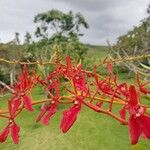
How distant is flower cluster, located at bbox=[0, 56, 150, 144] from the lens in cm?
108

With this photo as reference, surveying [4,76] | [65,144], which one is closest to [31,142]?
[65,144]

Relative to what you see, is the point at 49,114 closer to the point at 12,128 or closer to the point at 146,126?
the point at 12,128

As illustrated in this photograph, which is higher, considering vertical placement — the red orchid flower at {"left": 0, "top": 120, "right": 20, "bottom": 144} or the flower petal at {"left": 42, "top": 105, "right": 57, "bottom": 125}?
the flower petal at {"left": 42, "top": 105, "right": 57, "bottom": 125}

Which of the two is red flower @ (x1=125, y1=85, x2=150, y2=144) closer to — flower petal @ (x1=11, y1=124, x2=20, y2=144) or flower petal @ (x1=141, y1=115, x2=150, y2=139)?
flower petal @ (x1=141, y1=115, x2=150, y2=139)

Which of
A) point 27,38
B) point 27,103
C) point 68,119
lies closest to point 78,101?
point 68,119

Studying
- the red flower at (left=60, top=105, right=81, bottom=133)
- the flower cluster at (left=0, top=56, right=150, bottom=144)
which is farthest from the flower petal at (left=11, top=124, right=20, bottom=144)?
the red flower at (left=60, top=105, right=81, bottom=133)

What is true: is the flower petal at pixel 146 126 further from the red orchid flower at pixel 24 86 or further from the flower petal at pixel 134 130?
the red orchid flower at pixel 24 86

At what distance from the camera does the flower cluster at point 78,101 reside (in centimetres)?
108

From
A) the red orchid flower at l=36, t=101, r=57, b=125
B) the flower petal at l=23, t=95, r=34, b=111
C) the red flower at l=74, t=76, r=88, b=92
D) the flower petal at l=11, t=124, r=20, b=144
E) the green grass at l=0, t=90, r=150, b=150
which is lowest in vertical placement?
the green grass at l=0, t=90, r=150, b=150

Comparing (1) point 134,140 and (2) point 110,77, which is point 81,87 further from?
(1) point 134,140

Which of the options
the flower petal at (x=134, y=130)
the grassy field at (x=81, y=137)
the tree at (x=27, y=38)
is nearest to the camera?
the flower petal at (x=134, y=130)

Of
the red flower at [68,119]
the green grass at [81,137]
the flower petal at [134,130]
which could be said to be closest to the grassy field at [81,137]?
the green grass at [81,137]

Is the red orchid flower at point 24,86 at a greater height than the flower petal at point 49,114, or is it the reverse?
the red orchid flower at point 24,86

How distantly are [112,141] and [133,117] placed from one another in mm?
14764
